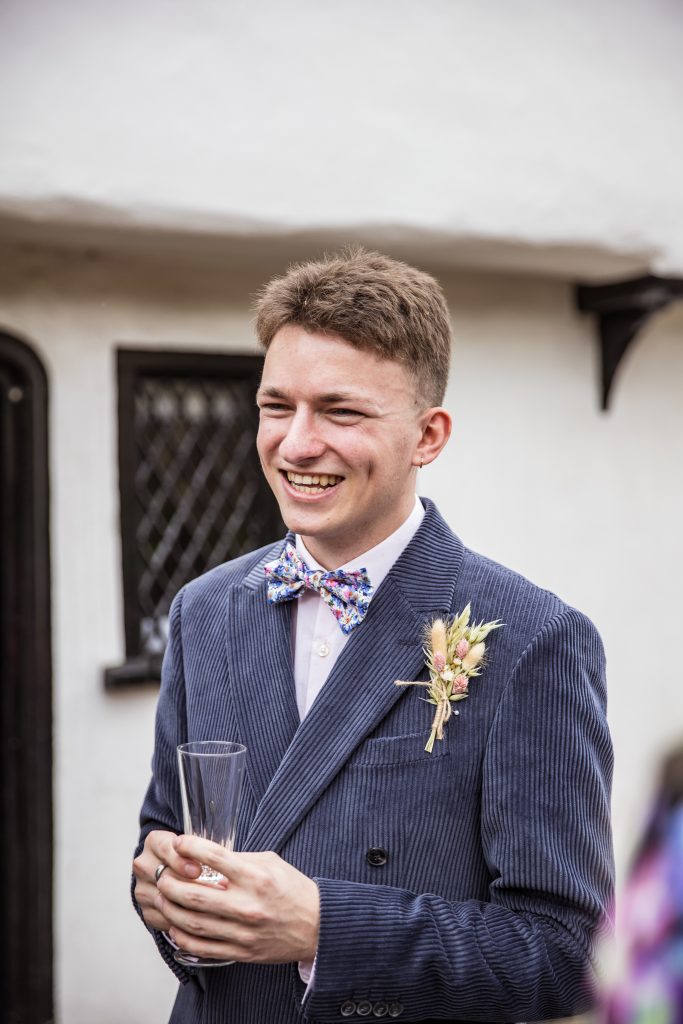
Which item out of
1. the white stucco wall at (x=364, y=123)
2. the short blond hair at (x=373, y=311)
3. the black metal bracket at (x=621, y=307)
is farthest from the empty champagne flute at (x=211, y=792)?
the black metal bracket at (x=621, y=307)

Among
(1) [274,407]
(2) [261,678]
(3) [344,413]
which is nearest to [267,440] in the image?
(1) [274,407]

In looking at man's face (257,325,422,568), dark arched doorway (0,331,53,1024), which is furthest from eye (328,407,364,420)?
dark arched doorway (0,331,53,1024)

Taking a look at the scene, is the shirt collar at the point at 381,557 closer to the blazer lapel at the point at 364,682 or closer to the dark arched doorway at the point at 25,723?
the blazer lapel at the point at 364,682

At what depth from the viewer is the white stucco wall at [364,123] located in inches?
162

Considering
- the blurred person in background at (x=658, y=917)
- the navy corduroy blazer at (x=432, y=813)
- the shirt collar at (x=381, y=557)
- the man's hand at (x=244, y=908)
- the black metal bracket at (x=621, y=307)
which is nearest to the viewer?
the blurred person in background at (x=658, y=917)

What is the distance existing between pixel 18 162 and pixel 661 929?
370 centimetres

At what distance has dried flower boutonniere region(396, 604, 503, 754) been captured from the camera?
2033mm

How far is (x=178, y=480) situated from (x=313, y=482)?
9.56ft

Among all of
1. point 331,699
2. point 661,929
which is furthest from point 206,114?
point 661,929

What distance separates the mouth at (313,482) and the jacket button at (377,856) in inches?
25.1

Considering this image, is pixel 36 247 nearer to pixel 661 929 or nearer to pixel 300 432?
pixel 300 432

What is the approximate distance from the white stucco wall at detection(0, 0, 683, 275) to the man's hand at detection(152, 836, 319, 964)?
2808mm

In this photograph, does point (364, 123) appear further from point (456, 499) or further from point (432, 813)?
point (432, 813)

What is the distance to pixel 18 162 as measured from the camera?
156 inches
